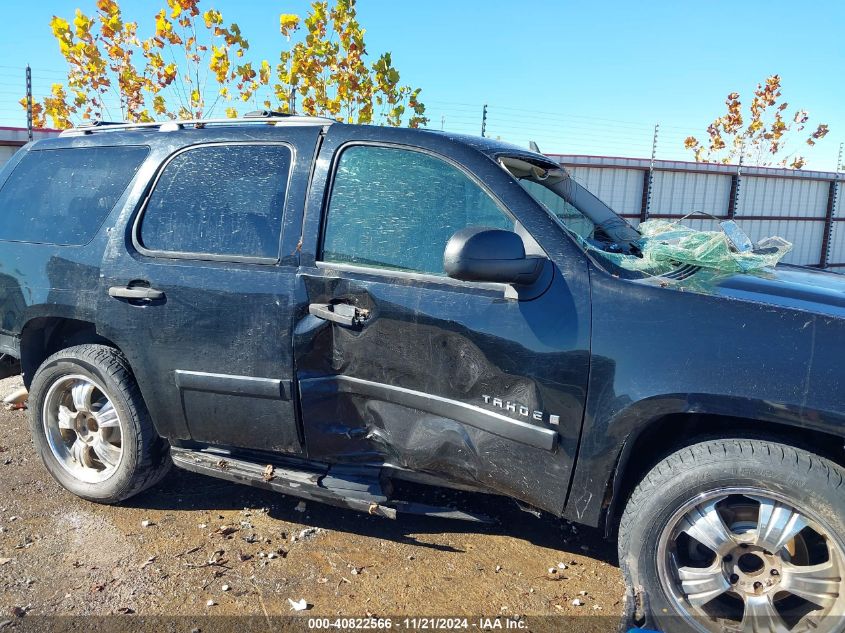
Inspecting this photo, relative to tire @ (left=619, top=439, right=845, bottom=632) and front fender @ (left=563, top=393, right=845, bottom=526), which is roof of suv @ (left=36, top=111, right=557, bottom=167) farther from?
tire @ (left=619, top=439, right=845, bottom=632)

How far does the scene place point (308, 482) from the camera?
317 cm

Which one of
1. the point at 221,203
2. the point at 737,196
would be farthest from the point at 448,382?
the point at 737,196

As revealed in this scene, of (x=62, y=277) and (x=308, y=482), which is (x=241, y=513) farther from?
(x=62, y=277)

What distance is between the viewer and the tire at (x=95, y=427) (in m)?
3.52

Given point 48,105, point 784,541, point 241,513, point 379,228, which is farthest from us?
point 48,105

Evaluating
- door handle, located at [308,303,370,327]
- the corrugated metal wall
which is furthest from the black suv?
the corrugated metal wall

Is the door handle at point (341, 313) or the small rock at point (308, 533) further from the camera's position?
the small rock at point (308, 533)

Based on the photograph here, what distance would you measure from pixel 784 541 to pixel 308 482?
1968 mm

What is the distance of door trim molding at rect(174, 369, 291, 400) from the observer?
3.13m

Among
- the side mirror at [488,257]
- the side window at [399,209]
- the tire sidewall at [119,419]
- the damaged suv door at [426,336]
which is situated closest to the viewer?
the side mirror at [488,257]

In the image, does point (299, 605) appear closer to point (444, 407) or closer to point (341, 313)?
point (444, 407)

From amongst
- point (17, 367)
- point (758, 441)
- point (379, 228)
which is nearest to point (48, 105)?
point (17, 367)

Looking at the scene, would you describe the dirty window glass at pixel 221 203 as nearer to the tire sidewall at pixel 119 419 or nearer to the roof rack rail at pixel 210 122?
the roof rack rail at pixel 210 122

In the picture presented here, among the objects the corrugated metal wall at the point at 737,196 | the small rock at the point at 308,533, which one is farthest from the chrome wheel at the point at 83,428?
the corrugated metal wall at the point at 737,196
